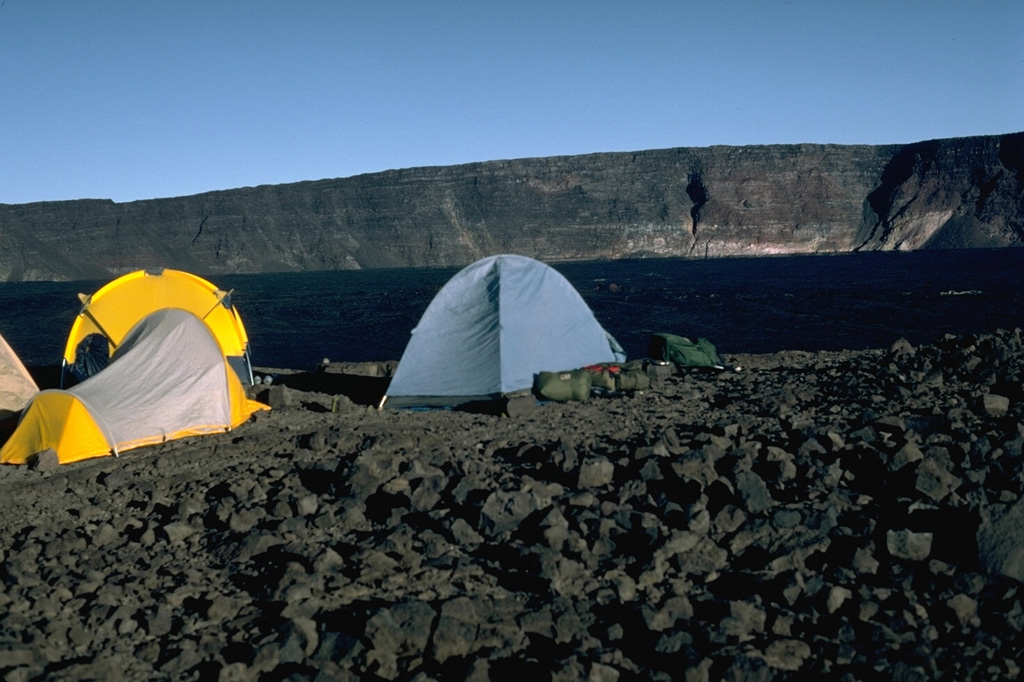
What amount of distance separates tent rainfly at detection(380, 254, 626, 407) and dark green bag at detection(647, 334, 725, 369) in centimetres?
172

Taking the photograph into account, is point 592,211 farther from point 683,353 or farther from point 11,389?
point 11,389

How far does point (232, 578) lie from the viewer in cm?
566

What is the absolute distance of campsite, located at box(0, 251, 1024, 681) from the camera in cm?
445

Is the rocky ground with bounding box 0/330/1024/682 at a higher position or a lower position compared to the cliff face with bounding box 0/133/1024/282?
lower

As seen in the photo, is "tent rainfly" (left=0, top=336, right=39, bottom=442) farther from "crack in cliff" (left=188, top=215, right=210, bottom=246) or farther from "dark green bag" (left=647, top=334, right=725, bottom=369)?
"crack in cliff" (left=188, top=215, right=210, bottom=246)

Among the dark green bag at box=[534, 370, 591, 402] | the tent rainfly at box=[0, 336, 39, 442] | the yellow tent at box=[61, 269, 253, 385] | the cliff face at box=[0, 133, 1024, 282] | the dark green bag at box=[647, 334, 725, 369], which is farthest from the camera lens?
the cliff face at box=[0, 133, 1024, 282]

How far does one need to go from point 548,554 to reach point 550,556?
0.02 m

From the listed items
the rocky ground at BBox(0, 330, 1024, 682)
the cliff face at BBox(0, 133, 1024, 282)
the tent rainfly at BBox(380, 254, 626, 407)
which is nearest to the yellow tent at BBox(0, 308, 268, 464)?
the rocky ground at BBox(0, 330, 1024, 682)

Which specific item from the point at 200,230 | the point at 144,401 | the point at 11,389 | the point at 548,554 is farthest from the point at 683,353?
the point at 200,230

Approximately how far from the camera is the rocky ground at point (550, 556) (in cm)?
445

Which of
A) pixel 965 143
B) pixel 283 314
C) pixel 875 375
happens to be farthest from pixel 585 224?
pixel 875 375

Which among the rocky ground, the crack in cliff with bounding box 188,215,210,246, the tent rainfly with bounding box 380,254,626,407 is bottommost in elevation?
the rocky ground

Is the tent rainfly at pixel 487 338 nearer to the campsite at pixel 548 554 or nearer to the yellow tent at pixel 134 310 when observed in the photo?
the campsite at pixel 548 554

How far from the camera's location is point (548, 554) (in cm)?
544
